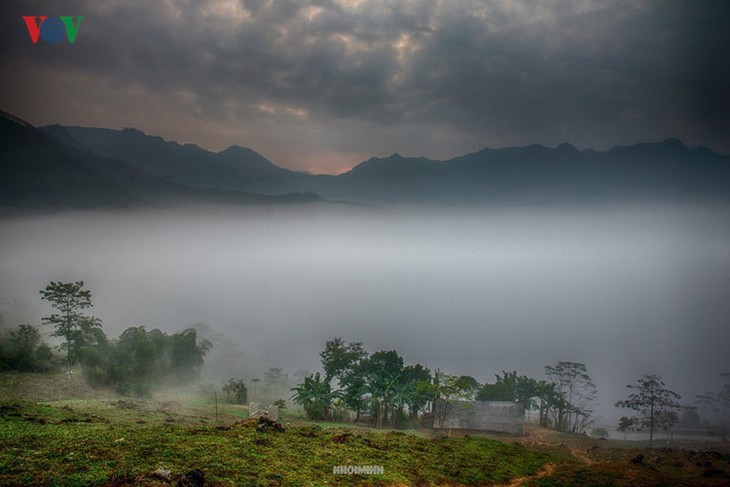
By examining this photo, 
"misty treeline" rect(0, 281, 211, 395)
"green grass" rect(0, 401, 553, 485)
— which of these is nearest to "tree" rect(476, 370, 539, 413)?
"green grass" rect(0, 401, 553, 485)

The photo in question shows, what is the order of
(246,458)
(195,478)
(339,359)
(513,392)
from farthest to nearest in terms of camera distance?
(513,392) → (339,359) → (246,458) → (195,478)

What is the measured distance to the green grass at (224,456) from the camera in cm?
1237

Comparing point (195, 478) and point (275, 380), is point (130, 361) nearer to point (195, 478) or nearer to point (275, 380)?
point (275, 380)

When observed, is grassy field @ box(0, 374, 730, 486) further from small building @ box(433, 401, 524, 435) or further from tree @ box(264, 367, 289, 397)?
tree @ box(264, 367, 289, 397)

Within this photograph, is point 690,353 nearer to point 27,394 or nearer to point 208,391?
point 208,391

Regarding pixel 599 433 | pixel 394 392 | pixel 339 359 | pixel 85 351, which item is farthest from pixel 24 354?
pixel 599 433

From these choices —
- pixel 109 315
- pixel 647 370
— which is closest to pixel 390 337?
pixel 647 370

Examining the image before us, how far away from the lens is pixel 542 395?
57.7 meters

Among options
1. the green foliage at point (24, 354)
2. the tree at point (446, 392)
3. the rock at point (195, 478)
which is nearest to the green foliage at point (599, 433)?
the tree at point (446, 392)

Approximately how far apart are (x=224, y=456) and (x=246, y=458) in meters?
0.84

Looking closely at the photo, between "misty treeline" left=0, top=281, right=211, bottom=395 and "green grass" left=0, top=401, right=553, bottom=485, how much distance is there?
25876 mm

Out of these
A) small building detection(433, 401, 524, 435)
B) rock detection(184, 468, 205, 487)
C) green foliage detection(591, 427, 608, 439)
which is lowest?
green foliage detection(591, 427, 608, 439)

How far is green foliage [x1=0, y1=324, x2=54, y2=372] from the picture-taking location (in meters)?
44.4

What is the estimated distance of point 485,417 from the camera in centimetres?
5197
